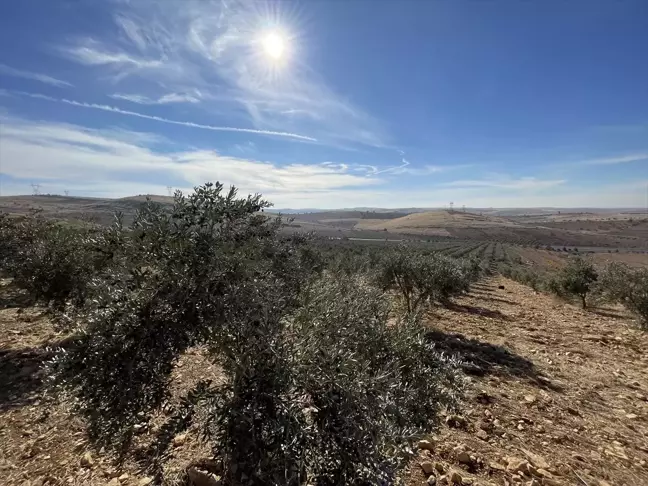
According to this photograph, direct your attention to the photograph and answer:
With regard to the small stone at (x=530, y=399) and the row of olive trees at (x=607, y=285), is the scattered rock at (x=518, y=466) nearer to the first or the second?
the small stone at (x=530, y=399)

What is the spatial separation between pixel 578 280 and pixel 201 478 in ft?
91.7

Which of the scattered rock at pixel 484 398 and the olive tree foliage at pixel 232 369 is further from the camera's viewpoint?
the scattered rock at pixel 484 398

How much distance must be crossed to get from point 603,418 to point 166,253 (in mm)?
10649

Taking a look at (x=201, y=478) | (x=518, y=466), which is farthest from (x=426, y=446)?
(x=201, y=478)

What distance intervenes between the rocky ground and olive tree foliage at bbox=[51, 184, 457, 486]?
155 centimetres

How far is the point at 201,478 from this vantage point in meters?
5.29

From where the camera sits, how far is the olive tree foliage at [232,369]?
167 inches

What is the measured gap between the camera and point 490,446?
691 centimetres

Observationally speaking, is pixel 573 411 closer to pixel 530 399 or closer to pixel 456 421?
pixel 530 399

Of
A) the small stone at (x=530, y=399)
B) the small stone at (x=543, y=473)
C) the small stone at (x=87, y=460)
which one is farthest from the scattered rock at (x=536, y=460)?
the small stone at (x=87, y=460)

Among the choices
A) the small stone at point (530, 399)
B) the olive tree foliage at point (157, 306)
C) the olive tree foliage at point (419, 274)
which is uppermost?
the olive tree foliage at point (157, 306)

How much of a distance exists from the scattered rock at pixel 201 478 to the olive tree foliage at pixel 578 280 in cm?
2779

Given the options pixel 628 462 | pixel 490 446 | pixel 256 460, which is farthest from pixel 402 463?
pixel 628 462

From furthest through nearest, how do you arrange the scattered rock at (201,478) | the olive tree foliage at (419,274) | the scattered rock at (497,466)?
the olive tree foliage at (419,274)
the scattered rock at (497,466)
the scattered rock at (201,478)
